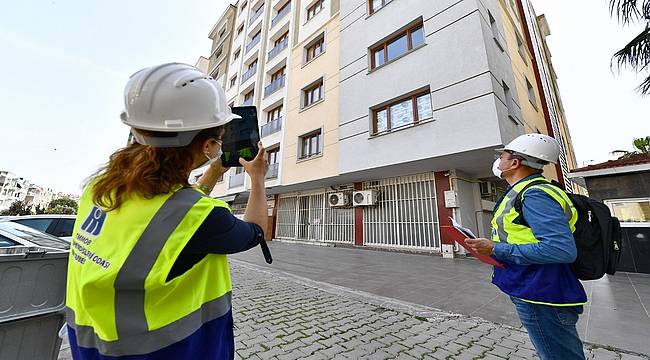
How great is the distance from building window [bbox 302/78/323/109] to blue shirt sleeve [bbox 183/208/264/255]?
1159cm

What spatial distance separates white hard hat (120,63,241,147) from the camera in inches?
37.4

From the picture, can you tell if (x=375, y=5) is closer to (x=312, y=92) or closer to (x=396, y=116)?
(x=312, y=92)

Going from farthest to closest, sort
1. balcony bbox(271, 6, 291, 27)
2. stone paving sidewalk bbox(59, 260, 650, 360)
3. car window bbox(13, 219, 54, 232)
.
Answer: balcony bbox(271, 6, 291, 27), car window bbox(13, 219, 54, 232), stone paving sidewalk bbox(59, 260, 650, 360)

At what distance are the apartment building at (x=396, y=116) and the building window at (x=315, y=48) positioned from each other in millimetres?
66

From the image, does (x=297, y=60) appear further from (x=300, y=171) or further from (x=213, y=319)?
(x=213, y=319)

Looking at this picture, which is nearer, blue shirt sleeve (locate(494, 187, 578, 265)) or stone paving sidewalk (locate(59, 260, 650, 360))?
blue shirt sleeve (locate(494, 187, 578, 265))

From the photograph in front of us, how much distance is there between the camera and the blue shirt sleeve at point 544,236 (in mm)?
1368

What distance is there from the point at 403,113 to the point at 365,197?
3424mm

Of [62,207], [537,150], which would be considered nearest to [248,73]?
[537,150]

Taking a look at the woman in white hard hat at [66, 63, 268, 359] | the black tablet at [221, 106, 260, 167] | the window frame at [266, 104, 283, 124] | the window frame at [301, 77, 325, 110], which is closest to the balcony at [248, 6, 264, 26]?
the window frame at [266, 104, 283, 124]

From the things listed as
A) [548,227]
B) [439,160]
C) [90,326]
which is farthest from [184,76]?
[439,160]

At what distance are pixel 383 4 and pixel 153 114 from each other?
11492 millimetres

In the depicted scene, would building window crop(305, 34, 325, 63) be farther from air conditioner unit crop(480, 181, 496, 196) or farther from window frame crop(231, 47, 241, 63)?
window frame crop(231, 47, 241, 63)

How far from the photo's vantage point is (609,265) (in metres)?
1.52
